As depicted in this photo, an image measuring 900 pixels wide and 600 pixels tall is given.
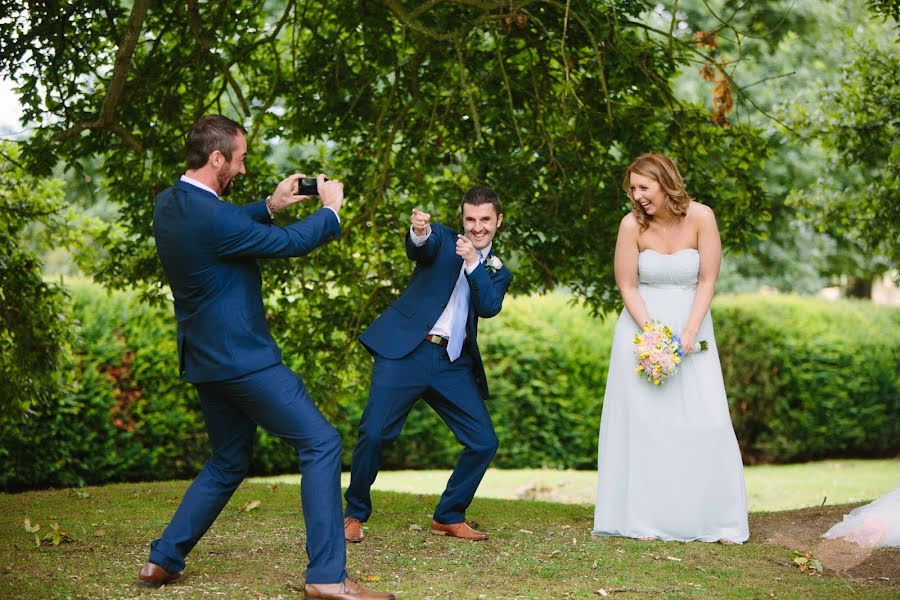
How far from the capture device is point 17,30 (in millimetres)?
7570

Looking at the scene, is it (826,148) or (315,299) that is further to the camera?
(826,148)

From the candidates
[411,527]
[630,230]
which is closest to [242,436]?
[411,527]

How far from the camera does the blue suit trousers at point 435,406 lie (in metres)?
Result: 5.89

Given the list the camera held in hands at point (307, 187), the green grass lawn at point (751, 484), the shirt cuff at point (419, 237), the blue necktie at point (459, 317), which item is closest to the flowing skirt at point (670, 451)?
the blue necktie at point (459, 317)

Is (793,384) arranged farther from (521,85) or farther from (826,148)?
(521,85)

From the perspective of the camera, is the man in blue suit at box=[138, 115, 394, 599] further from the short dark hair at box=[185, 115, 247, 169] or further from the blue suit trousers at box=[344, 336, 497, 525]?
the blue suit trousers at box=[344, 336, 497, 525]

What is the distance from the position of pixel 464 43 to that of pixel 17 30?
3313 millimetres

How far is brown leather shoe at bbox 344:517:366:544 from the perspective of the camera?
588 cm

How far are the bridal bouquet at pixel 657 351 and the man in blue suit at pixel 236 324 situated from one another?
2384mm

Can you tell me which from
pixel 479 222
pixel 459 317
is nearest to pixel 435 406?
pixel 459 317

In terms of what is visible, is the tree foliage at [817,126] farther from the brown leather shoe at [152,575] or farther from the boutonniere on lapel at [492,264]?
the brown leather shoe at [152,575]

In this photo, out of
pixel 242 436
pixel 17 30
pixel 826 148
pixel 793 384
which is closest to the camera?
pixel 242 436

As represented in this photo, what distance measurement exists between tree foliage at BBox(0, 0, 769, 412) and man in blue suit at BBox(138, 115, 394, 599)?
10.8 ft

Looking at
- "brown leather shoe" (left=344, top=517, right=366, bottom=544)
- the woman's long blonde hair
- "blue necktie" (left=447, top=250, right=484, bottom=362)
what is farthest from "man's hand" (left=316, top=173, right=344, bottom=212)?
the woman's long blonde hair
